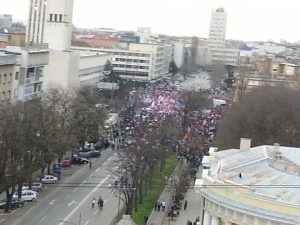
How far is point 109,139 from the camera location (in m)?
74.2

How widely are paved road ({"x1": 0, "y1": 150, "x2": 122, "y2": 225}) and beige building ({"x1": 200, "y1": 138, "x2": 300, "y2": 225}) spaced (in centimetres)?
1242

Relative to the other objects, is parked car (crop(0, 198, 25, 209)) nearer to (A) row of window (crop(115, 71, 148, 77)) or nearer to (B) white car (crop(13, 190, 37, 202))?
→ (B) white car (crop(13, 190, 37, 202))

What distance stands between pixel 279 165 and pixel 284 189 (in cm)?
442

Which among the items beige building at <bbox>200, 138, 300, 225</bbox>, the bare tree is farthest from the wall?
beige building at <bbox>200, 138, 300, 225</bbox>

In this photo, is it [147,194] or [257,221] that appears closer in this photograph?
[257,221]

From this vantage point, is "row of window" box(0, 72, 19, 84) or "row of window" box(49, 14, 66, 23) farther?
"row of window" box(49, 14, 66, 23)

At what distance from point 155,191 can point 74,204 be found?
826 centimetres

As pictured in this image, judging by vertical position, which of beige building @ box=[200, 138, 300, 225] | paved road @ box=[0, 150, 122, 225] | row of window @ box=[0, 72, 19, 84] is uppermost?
row of window @ box=[0, 72, 19, 84]

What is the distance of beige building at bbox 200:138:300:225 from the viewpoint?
2317 centimetres

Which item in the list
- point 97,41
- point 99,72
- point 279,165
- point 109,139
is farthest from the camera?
point 97,41

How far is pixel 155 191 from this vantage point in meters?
52.6

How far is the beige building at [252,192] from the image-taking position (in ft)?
76.0

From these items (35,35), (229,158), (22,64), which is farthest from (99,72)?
(229,158)

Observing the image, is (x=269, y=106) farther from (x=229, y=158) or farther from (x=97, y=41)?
(x=97, y=41)
